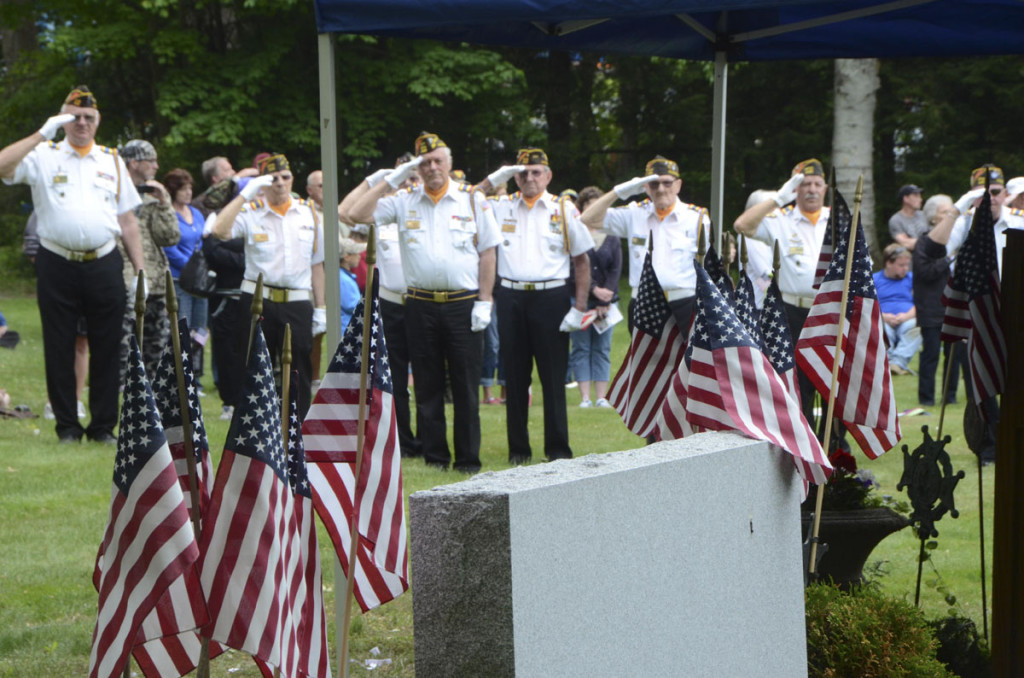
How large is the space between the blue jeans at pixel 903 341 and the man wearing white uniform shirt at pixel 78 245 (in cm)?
985

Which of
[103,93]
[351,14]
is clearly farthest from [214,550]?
[103,93]

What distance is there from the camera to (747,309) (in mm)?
5008

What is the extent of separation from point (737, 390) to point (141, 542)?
186 centimetres

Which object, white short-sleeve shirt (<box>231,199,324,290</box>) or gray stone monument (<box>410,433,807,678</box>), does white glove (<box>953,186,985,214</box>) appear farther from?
gray stone monument (<box>410,433,807,678</box>)

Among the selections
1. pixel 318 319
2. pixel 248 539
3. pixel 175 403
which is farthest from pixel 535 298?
pixel 248 539

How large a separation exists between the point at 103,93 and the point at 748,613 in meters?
27.9

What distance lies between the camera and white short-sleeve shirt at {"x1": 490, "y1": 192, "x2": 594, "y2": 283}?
33.1 ft

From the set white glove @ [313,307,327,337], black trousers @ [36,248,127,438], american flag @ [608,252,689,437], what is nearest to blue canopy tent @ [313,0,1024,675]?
american flag @ [608,252,689,437]

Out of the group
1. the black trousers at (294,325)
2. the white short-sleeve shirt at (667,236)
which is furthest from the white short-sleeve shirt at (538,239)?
the black trousers at (294,325)

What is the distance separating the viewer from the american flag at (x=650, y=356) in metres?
5.60

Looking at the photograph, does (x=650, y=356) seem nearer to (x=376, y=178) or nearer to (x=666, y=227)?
(x=376, y=178)

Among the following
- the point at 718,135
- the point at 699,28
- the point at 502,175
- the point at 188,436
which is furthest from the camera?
the point at 502,175

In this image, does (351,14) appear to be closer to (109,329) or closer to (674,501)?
(674,501)

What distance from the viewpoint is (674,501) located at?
144 inches
